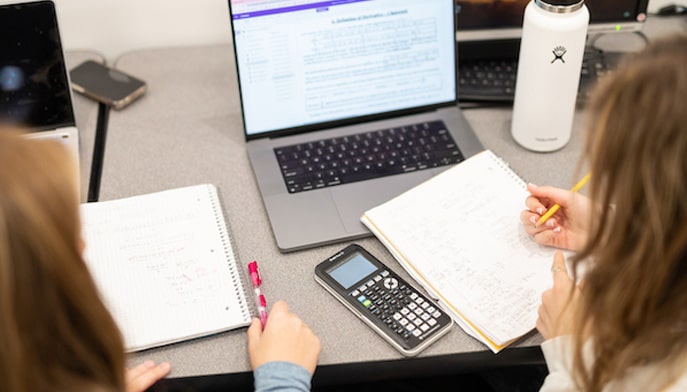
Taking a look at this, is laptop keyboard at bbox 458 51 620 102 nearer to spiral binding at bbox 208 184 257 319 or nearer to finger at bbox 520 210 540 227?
finger at bbox 520 210 540 227

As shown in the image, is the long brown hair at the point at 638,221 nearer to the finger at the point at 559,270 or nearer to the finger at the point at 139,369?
the finger at the point at 559,270

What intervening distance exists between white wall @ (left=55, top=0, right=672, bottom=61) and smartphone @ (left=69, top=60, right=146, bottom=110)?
8 centimetres

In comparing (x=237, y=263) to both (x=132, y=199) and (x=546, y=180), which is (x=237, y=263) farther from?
(x=546, y=180)

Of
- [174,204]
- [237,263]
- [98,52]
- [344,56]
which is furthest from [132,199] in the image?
[98,52]

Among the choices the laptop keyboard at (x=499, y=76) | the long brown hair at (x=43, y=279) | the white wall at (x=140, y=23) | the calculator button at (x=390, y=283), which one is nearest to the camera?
the long brown hair at (x=43, y=279)

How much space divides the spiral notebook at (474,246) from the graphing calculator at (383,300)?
26mm

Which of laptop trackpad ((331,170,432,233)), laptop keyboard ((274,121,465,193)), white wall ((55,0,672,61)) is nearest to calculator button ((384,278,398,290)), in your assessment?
Answer: laptop trackpad ((331,170,432,233))

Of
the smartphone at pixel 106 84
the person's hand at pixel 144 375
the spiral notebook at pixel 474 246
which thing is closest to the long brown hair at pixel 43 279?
the person's hand at pixel 144 375

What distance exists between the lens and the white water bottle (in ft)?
3.59

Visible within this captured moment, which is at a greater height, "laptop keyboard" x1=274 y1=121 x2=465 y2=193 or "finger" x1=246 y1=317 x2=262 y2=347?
"laptop keyboard" x1=274 y1=121 x2=465 y2=193

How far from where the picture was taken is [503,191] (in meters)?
1.11

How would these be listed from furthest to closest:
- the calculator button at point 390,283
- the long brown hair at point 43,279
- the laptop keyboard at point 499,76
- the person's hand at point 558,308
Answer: the laptop keyboard at point 499,76, the calculator button at point 390,283, the person's hand at point 558,308, the long brown hair at point 43,279

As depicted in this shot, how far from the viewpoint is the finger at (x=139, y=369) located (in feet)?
2.96

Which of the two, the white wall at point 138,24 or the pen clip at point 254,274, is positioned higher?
the white wall at point 138,24
